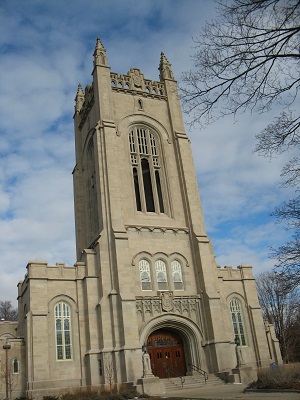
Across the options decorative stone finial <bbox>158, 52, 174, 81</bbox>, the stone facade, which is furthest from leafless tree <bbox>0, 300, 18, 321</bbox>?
decorative stone finial <bbox>158, 52, 174, 81</bbox>

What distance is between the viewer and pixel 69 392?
26078 mm

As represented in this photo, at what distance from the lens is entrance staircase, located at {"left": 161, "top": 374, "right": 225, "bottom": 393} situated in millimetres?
26653

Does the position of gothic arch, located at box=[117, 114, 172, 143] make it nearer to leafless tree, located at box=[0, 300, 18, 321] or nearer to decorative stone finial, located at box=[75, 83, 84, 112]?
decorative stone finial, located at box=[75, 83, 84, 112]

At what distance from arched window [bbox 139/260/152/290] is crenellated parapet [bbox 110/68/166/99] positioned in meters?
16.0

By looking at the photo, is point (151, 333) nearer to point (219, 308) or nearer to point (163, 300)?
point (163, 300)

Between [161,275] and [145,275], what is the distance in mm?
1302

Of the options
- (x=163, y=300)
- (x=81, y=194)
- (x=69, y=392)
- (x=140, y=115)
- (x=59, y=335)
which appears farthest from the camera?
(x=81, y=194)

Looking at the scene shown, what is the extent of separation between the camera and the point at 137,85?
39.3m

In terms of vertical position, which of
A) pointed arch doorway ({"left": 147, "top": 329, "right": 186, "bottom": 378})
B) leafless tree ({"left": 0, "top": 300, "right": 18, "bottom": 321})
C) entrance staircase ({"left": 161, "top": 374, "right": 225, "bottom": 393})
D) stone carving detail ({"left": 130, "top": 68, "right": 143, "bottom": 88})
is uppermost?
stone carving detail ({"left": 130, "top": 68, "right": 143, "bottom": 88})

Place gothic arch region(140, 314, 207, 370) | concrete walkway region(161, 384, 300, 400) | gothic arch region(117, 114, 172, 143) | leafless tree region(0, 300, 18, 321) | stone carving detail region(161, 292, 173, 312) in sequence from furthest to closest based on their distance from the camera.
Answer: leafless tree region(0, 300, 18, 321) → gothic arch region(117, 114, 172, 143) → stone carving detail region(161, 292, 173, 312) → gothic arch region(140, 314, 207, 370) → concrete walkway region(161, 384, 300, 400)

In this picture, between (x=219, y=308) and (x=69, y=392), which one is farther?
(x=219, y=308)

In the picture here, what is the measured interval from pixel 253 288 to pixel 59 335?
16.1 meters

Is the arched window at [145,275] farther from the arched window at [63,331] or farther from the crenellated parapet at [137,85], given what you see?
the crenellated parapet at [137,85]

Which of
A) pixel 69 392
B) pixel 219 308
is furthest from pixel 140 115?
pixel 69 392
